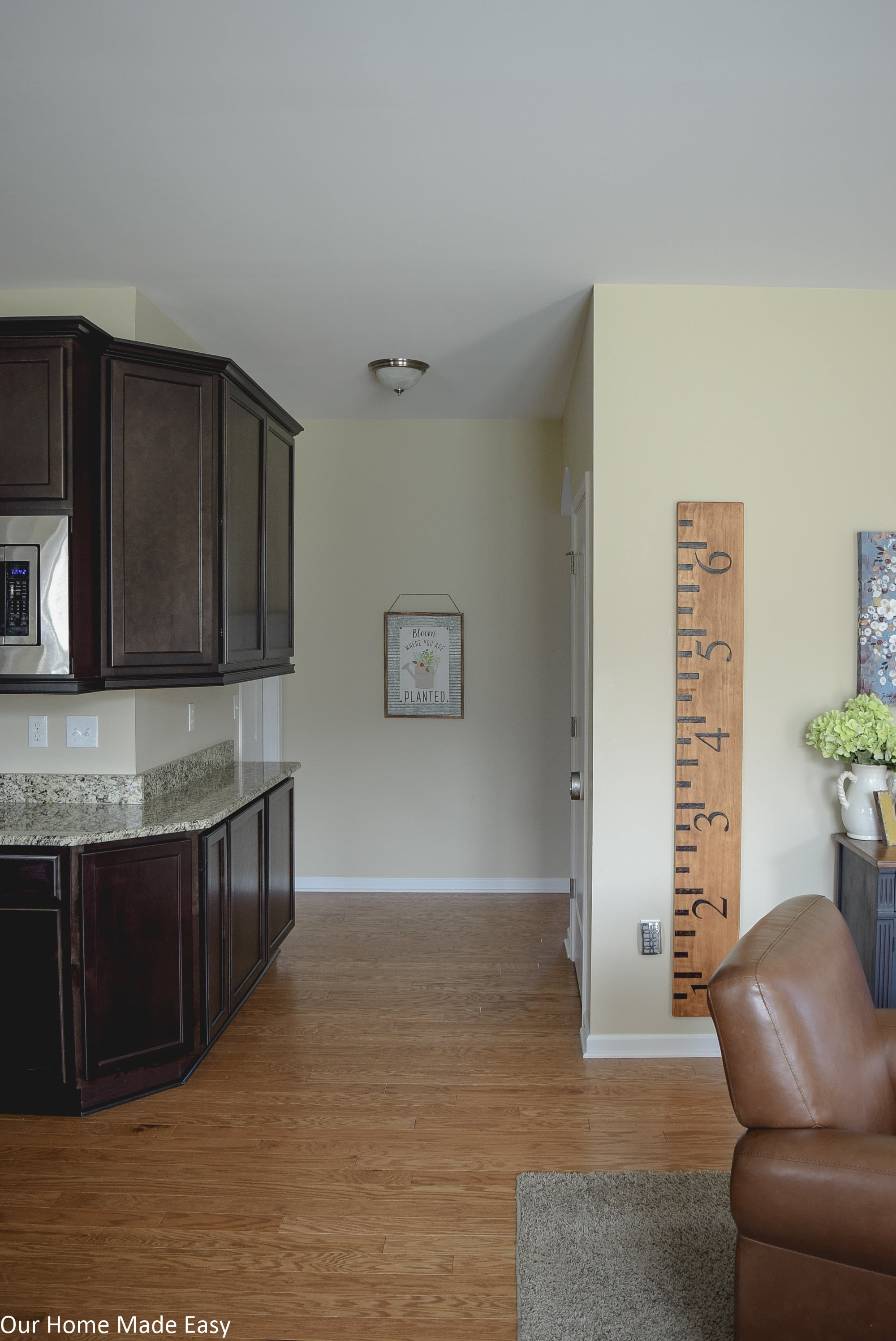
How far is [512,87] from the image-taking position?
2.03m

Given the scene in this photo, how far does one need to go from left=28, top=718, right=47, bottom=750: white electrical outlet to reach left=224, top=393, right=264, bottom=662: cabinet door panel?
28.9 inches

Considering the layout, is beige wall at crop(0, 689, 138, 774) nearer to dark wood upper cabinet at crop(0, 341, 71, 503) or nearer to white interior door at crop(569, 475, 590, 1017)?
dark wood upper cabinet at crop(0, 341, 71, 503)

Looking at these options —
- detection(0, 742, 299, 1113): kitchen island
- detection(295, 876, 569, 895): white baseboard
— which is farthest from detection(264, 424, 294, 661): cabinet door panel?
detection(295, 876, 569, 895): white baseboard

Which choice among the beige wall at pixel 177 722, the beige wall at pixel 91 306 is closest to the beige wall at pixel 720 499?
the beige wall at pixel 177 722

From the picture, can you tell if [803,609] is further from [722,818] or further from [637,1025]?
[637,1025]

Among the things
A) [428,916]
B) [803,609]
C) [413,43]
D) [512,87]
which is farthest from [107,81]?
[428,916]

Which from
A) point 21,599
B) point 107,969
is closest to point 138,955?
point 107,969

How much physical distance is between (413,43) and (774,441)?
1.89m

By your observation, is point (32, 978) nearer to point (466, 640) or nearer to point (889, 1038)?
point (889, 1038)

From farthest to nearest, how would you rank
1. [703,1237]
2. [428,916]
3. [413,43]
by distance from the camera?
[428,916] < [703,1237] < [413,43]

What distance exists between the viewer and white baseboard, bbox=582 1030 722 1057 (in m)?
3.19

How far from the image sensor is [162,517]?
298 centimetres

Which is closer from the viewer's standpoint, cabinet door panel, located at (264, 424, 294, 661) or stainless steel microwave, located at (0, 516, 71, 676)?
stainless steel microwave, located at (0, 516, 71, 676)

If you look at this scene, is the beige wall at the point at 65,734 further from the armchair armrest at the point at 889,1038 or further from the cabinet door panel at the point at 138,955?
the armchair armrest at the point at 889,1038
